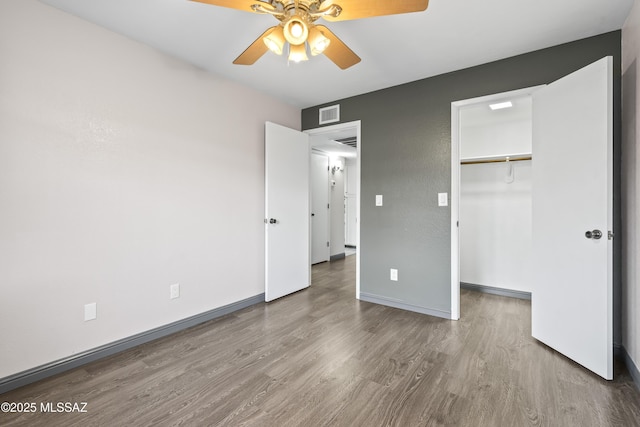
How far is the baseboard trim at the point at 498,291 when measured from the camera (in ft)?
11.1

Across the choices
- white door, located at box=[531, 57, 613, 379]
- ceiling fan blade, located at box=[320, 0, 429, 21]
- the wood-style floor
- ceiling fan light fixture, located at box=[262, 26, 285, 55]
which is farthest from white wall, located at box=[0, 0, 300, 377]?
white door, located at box=[531, 57, 613, 379]

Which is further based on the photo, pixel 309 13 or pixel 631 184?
pixel 631 184

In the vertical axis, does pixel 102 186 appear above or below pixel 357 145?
below

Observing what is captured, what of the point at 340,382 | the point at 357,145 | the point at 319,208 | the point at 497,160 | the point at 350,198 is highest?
the point at 357,145

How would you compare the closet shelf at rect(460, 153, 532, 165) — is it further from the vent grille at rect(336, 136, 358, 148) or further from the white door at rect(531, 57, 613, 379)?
the vent grille at rect(336, 136, 358, 148)

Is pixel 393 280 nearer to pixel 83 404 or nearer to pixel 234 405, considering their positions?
pixel 234 405

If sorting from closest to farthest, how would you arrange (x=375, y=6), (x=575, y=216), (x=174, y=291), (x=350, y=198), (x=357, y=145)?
(x=375, y=6)
(x=575, y=216)
(x=174, y=291)
(x=357, y=145)
(x=350, y=198)

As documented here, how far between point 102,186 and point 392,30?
243cm

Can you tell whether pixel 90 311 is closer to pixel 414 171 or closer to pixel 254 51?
pixel 254 51

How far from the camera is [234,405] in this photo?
1.61 meters

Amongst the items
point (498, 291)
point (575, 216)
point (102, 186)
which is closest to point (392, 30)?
point (575, 216)

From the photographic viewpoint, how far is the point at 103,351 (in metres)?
2.10

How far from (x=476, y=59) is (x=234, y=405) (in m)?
3.24

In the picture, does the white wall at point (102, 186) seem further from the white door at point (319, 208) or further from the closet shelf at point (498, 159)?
the closet shelf at point (498, 159)
